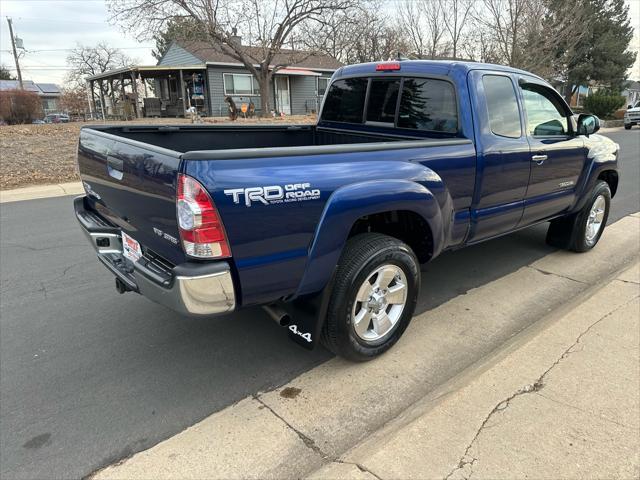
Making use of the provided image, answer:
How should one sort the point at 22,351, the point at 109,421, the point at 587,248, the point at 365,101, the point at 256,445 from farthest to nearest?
the point at 587,248 → the point at 365,101 → the point at 22,351 → the point at 109,421 → the point at 256,445

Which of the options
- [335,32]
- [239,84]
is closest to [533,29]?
[335,32]

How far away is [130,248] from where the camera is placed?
9.86ft

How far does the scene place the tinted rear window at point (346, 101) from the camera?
14.3ft

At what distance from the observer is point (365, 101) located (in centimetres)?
431

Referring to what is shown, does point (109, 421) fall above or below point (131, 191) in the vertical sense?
below

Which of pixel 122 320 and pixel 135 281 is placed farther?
pixel 122 320

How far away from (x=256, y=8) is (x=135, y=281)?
20925 mm

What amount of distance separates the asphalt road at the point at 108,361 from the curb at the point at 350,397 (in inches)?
5.6

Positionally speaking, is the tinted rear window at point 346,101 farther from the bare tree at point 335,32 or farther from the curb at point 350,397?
the bare tree at point 335,32

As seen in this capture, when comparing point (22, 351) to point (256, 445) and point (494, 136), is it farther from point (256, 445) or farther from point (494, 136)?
point (494, 136)

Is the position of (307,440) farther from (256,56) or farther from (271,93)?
(271,93)

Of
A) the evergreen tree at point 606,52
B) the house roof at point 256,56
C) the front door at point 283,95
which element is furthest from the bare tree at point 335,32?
the evergreen tree at point 606,52

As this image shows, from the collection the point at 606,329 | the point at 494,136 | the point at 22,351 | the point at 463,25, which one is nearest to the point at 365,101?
the point at 494,136

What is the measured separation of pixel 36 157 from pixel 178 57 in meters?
21.6
